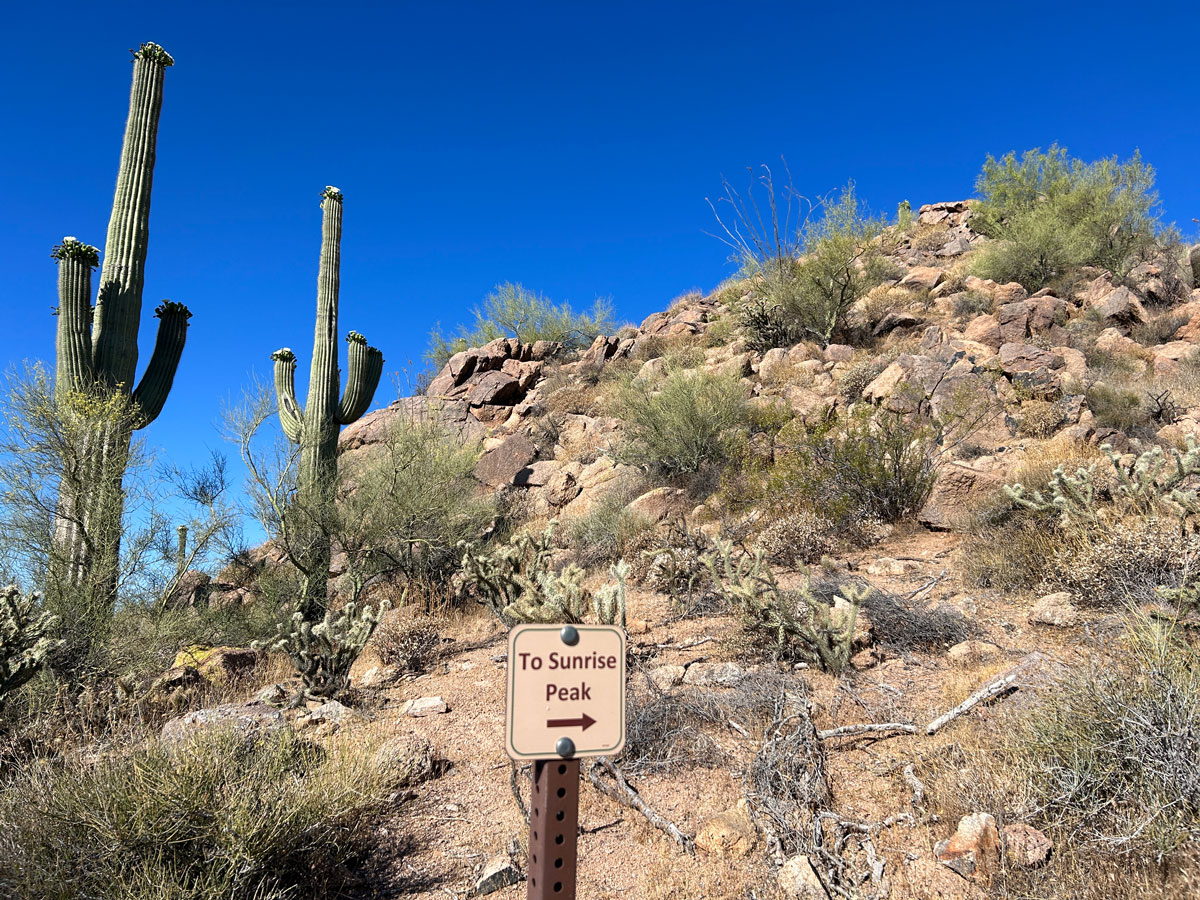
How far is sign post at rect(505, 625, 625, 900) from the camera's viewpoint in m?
1.99

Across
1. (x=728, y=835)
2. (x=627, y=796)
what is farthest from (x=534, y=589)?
(x=728, y=835)

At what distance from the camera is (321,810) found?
132 inches

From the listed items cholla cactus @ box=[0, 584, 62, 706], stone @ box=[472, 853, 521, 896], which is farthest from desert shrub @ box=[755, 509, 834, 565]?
cholla cactus @ box=[0, 584, 62, 706]

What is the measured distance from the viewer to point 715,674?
211 inches

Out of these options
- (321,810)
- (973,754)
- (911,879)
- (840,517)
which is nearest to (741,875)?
(911,879)

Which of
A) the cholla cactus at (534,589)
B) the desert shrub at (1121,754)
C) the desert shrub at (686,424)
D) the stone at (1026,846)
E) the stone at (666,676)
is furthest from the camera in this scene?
the desert shrub at (686,424)

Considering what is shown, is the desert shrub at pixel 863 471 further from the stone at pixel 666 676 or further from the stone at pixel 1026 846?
the stone at pixel 1026 846

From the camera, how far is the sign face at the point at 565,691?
1996 millimetres

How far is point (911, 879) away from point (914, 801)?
0.55m

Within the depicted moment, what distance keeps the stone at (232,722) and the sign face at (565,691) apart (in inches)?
104

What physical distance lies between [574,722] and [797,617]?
13.5 feet

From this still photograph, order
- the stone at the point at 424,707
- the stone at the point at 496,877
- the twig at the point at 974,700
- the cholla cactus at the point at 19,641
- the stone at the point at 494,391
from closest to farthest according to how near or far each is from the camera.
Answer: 1. the stone at the point at 496,877
2. the twig at the point at 974,700
3. the cholla cactus at the point at 19,641
4. the stone at the point at 424,707
5. the stone at the point at 494,391

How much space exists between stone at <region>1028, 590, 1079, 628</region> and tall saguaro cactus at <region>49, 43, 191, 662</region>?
28.2 ft

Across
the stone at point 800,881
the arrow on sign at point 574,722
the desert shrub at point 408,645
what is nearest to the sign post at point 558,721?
the arrow on sign at point 574,722
